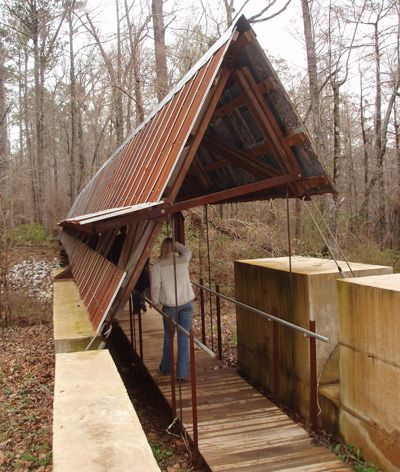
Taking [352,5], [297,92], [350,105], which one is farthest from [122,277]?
[350,105]

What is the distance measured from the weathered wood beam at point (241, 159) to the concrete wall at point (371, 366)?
7.62ft

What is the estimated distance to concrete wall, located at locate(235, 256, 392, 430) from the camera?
6086mm

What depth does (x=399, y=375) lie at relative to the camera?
4.44 meters

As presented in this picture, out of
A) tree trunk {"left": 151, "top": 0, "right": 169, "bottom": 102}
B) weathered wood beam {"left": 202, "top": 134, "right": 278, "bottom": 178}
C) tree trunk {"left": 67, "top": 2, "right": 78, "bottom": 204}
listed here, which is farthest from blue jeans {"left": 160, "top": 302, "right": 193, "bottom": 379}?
tree trunk {"left": 67, "top": 2, "right": 78, "bottom": 204}

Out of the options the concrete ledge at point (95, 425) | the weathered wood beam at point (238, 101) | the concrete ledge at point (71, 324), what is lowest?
the concrete ledge at point (95, 425)

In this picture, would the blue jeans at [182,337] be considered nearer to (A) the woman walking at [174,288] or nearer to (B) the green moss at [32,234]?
(A) the woman walking at [174,288]

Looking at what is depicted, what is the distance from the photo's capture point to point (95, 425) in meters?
3.39

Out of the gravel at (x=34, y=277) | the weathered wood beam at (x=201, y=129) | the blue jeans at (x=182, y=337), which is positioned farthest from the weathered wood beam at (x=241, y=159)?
the gravel at (x=34, y=277)

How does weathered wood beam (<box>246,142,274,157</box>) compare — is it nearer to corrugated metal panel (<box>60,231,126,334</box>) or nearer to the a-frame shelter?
the a-frame shelter

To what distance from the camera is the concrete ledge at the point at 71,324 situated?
5.46 m

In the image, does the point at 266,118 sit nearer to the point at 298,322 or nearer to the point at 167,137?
the point at 167,137

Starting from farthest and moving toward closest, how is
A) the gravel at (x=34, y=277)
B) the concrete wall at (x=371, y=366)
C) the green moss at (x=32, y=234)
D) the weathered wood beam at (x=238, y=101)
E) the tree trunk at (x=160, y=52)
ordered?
the green moss at (x=32, y=234) < the gravel at (x=34, y=277) < the tree trunk at (x=160, y=52) < the weathered wood beam at (x=238, y=101) < the concrete wall at (x=371, y=366)

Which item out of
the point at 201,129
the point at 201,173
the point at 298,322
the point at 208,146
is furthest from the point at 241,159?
the point at 298,322

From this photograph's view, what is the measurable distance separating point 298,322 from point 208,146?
2953 millimetres
